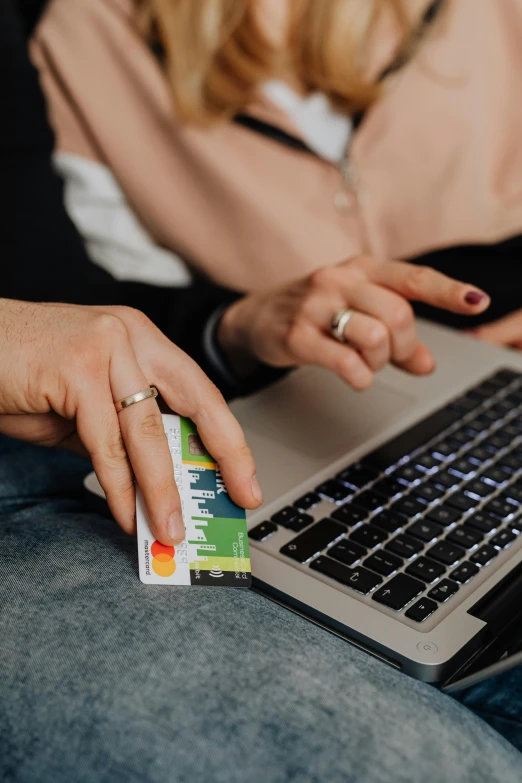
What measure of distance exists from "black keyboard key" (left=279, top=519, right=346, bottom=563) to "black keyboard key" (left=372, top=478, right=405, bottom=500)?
68mm

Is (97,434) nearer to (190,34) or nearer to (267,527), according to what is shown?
Result: (267,527)

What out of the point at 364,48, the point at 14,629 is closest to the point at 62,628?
the point at 14,629

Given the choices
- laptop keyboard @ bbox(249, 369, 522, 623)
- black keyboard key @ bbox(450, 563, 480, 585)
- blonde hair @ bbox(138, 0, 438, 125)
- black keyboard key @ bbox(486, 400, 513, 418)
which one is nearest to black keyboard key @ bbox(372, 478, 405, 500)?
laptop keyboard @ bbox(249, 369, 522, 623)

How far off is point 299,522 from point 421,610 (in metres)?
0.13

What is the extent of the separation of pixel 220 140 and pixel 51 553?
72cm

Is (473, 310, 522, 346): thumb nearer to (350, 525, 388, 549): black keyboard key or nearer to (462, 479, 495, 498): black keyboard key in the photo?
(462, 479, 495, 498): black keyboard key

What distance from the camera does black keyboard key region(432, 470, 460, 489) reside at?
28.9 inches

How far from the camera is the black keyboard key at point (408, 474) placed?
730 millimetres

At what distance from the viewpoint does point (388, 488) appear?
0.71 m

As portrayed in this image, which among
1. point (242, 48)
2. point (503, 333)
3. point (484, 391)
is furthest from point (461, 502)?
point (242, 48)

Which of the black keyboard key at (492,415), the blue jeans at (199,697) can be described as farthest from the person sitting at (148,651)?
the black keyboard key at (492,415)

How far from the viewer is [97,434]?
57 centimetres

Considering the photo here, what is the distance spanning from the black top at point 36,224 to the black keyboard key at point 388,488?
1.00 feet

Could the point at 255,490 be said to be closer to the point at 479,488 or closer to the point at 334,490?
the point at 334,490
